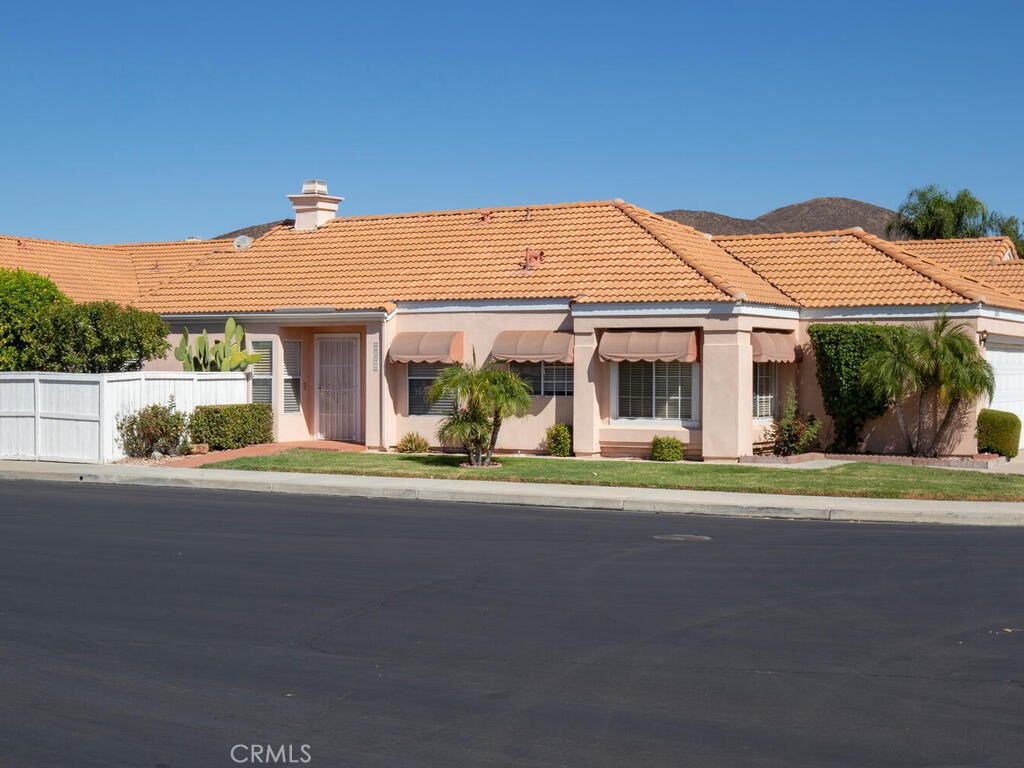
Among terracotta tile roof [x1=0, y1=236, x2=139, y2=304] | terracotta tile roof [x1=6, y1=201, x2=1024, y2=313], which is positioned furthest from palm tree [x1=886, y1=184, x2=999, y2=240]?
terracotta tile roof [x1=0, y1=236, x2=139, y2=304]

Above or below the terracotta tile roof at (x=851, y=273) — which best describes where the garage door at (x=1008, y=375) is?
below

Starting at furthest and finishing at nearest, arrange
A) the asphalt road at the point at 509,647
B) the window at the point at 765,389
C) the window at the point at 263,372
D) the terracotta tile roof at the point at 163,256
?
A: the terracotta tile roof at the point at 163,256 → the window at the point at 263,372 → the window at the point at 765,389 → the asphalt road at the point at 509,647

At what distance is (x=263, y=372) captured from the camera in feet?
91.3

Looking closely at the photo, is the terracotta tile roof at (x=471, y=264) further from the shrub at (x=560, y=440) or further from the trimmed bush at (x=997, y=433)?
the trimmed bush at (x=997, y=433)

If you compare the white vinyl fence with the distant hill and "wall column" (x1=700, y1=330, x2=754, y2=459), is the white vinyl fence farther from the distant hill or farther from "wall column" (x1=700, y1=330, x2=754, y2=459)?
the distant hill

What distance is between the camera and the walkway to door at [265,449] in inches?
947

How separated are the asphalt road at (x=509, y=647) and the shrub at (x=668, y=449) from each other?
8.89 meters

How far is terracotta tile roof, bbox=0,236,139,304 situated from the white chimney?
5062mm

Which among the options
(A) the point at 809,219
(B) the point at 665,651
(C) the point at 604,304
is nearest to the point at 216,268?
(C) the point at 604,304

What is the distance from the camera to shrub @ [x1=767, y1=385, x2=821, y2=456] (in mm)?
25125

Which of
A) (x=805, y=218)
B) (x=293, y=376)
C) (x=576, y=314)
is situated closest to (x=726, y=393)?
(x=576, y=314)

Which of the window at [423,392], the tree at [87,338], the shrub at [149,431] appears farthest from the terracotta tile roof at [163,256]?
the shrub at [149,431]

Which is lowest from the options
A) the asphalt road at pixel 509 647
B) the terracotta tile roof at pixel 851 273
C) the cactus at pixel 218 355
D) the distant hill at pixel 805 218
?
the asphalt road at pixel 509 647

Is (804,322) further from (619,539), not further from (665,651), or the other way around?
(665,651)
